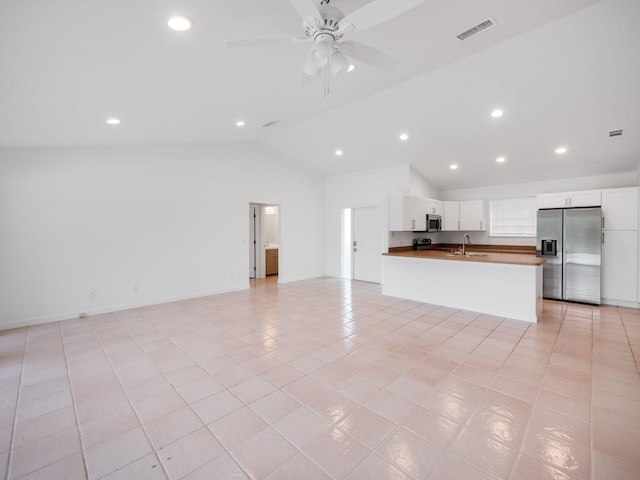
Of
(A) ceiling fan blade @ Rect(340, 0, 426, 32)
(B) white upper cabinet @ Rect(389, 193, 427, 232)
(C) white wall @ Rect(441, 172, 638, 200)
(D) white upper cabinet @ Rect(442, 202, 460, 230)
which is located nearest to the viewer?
(A) ceiling fan blade @ Rect(340, 0, 426, 32)

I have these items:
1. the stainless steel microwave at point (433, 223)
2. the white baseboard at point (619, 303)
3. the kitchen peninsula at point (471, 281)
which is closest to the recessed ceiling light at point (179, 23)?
the kitchen peninsula at point (471, 281)

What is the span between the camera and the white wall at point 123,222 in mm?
4168

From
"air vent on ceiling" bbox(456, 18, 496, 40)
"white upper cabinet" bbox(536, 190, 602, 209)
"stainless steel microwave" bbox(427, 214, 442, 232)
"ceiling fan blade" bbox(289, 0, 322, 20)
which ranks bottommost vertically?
"stainless steel microwave" bbox(427, 214, 442, 232)

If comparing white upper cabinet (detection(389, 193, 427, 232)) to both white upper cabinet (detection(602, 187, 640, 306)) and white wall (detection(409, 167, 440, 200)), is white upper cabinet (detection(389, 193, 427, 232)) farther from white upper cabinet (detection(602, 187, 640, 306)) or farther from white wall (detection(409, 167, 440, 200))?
white upper cabinet (detection(602, 187, 640, 306))

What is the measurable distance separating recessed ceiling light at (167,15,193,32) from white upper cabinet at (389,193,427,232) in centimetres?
468

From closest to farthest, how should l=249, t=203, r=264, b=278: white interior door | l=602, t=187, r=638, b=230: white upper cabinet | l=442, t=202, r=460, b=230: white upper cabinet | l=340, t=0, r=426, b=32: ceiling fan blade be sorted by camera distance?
l=340, t=0, r=426, b=32: ceiling fan blade, l=602, t=187, r=638, b=230: white upper cabinet, l=442, t=202, r=460, b=230: white upper cabinet, l=249, t=203, r=264, b=278: white interior door

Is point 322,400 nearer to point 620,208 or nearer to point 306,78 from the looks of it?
point 306,78

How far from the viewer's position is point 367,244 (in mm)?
7578

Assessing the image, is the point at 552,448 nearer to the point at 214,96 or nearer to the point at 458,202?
the point at 214,96

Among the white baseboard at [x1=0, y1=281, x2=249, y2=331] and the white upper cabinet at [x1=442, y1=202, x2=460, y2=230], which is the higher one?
the white upper cabinet at [x1=442, y1=202, x2=460, y2=230]

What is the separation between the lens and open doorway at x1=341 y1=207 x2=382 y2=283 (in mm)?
7371

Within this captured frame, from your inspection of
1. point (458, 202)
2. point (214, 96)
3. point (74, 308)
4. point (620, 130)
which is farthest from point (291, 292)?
point (620, 130)

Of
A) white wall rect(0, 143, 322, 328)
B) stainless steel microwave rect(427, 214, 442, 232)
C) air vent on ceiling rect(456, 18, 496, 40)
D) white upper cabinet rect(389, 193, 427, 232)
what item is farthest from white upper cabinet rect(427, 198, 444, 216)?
air vent on ceiling rect(456, 18, 496, 40)

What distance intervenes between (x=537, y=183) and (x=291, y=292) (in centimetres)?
593
